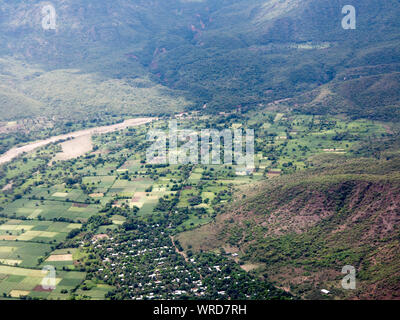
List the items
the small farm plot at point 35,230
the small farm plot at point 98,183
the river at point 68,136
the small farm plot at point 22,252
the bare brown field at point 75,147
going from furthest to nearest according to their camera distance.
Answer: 1. the river at point 68,136
2. the bare brown field at point 75,147
3. the small farm plot at point 98,183
4. the small farm plot at point 35,230
5. the small farm plot at point 22,252

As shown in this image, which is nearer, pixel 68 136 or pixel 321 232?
pixel 321 232

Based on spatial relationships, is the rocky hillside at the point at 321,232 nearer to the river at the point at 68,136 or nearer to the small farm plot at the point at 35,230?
the small farm plot at the point at 35,230

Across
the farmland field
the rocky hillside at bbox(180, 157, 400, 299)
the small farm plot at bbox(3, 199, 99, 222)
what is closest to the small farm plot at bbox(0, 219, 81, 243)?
the farmland field

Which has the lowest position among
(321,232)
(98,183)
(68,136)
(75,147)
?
(321,232)

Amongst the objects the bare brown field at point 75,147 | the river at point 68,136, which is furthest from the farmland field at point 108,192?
the river at point 68,136

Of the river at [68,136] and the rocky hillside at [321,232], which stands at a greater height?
the river at [68,136]

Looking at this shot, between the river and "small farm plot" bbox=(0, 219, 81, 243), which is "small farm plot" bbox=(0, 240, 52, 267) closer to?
"small farm plot" bbox=(0, 219, 81, 243)

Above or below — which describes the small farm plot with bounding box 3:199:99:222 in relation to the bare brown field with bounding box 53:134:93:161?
below

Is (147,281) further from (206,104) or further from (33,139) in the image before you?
(206,104)

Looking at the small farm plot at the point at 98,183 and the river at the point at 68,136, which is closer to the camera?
the small farm plot at the point at 98,183

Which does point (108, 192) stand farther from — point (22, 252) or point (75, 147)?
point (75, 147)

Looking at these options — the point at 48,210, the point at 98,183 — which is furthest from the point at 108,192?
the point at 48,210
